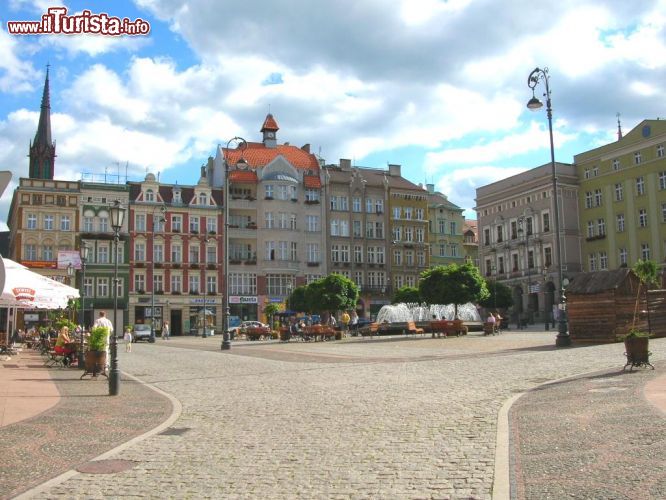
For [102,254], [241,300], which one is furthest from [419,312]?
[102,254]

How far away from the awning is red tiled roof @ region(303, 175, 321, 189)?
56.5 meters

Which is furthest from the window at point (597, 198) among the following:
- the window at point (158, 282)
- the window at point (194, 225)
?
the window at point (158, 282)

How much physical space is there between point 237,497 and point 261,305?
224 ft

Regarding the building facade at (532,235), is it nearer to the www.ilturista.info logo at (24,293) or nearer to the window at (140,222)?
the window at (140,222)

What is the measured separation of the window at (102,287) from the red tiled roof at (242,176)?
54.5ft

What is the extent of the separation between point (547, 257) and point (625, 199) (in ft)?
32.6

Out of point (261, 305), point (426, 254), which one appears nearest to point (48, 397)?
point (261, 305)

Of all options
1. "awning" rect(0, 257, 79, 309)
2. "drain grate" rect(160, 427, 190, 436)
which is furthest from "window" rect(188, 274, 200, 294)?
"drain grate" rect(160, 427, 190, 436)

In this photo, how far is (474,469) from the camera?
709cm

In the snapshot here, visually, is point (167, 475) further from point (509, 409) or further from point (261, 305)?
point (261, 305)

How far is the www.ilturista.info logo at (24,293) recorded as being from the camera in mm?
19578

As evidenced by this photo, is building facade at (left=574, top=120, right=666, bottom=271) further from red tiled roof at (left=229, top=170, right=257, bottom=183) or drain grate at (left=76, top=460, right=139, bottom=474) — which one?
drain grate at (left=76, top=460, right=139, bottom=474)

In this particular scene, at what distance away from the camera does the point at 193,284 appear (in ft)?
243

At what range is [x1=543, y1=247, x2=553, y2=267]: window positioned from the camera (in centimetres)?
7431
